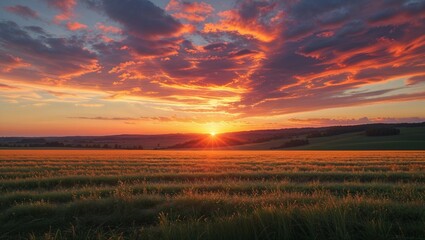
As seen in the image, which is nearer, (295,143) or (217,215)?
(217,215)

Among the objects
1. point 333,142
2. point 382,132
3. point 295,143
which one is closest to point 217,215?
point 333,142

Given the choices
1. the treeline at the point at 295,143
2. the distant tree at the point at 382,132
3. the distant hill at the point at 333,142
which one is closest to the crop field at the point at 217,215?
the distant hill at the point at 333,142

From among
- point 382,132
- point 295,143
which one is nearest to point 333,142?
point 295,143

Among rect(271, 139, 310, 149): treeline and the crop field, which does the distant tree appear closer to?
rect(271, 139, 310, 149): treeline

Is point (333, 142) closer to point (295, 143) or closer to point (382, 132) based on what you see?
point (295, 143)

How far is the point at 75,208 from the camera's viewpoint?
338 inches

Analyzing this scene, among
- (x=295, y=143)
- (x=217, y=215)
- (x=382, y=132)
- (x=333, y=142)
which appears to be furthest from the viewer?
(x=382, y=132)

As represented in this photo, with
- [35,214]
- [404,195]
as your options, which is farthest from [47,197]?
[404,195]

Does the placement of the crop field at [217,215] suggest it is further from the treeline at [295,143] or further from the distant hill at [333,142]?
the treeline at [295,143]

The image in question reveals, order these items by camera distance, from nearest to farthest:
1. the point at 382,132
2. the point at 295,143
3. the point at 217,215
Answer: the point at 217,215
the point at 295,143
the point at 382,132

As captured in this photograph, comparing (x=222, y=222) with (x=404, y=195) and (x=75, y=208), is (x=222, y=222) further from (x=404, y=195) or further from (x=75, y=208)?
(x=404, y=195)

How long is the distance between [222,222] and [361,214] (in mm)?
2990

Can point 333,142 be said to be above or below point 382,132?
below

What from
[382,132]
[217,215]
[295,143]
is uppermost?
[382,132]
